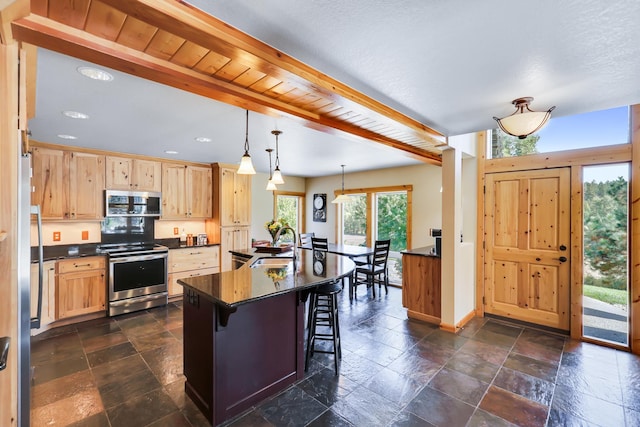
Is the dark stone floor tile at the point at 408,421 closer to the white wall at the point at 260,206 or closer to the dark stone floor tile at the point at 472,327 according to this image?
the dark stone floor tile at the point at 472,327

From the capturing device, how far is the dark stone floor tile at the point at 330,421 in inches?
77.4

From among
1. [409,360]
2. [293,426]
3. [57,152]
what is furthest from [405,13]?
[57,152]

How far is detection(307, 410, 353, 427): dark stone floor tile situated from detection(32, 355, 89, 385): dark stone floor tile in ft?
7.43

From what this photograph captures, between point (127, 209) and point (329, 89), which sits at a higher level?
point (329, 89)

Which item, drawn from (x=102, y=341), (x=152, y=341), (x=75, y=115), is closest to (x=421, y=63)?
(x=75, y=115)

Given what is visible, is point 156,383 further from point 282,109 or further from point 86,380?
point 282,109

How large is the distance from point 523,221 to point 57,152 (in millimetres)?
6138

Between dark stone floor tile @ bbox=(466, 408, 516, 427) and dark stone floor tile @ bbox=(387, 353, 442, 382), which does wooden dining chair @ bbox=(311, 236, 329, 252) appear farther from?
dark stone floor tile @ bbox=(466, 408, 516, 427)

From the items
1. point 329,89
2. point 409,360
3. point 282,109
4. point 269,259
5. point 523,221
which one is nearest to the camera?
point 329,89

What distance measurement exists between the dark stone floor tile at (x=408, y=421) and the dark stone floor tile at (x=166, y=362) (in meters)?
1.84

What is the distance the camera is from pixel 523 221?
3.69 metres

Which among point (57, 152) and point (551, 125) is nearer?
point (551, 125)

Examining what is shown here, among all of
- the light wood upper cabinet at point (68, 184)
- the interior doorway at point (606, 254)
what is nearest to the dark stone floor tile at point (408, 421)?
the interior doorway at point (606, 254)

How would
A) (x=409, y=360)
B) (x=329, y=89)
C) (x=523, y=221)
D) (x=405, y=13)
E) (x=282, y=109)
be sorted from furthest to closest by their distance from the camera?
(x=523, y=221)
(x=409, y=360)
(x=282, y=109)
(x=329, y=89)
(x=405, y=13)
